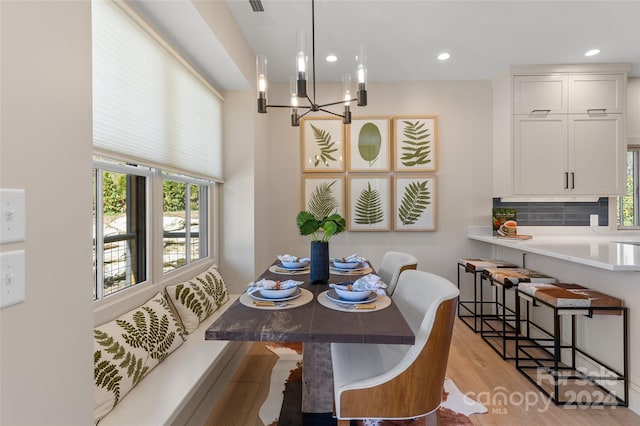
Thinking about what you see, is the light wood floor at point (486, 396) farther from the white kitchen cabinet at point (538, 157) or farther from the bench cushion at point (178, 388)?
the white kitchen cabinet at point (538, 157)

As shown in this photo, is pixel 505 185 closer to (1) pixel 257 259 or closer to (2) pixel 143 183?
(1) pixel 257 259

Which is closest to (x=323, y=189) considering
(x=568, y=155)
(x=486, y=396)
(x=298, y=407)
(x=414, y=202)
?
(x=414, y=202)

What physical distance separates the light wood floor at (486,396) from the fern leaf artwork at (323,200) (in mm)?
1631

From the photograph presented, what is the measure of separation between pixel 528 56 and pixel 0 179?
4.08 metres

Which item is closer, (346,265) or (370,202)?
(346,265)

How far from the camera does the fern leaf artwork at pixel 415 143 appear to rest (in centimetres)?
365

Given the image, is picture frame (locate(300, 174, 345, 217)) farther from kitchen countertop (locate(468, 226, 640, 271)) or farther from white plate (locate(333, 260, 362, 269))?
kitchen countertop (locate(468, 226, 640, 271))

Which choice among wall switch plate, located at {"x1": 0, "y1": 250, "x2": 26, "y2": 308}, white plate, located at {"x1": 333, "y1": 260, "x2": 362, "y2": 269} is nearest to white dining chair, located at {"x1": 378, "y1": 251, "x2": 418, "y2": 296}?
white plate, located at {"x1": 333, "y1": 260, "x2": 362, "y2": 269}

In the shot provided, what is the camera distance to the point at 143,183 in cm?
201

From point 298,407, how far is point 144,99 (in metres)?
2.08

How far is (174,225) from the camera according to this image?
A: 242 cm

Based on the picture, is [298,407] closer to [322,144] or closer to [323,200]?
[323,200]

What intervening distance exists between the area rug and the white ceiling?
247cm

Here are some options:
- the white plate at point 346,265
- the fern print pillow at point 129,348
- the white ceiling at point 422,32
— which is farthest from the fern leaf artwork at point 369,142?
the fern print pillow at point 129,348
